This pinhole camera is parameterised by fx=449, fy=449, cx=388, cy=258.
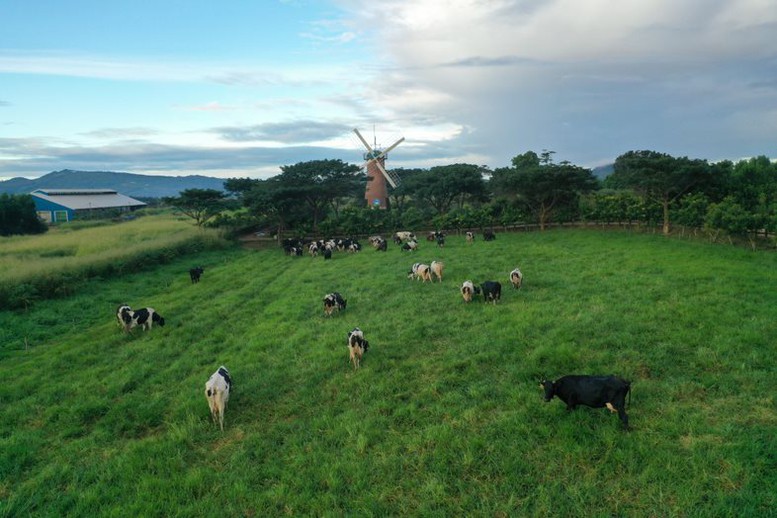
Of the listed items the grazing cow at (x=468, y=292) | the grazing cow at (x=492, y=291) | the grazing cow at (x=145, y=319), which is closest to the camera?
the grazing cow at (x=145, y=319)

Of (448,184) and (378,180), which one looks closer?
(448,184)

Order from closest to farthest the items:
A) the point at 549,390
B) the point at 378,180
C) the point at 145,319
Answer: the point at 549,390 → the point at 145,319 → the point at 378,180

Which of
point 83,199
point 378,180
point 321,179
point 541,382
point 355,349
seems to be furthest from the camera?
point 83,199

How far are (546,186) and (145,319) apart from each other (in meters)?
30.6

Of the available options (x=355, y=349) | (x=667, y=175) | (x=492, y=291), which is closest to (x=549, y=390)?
(x=355, y=349)

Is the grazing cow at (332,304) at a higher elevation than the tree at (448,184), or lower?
lower

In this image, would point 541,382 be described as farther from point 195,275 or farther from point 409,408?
point 195,275

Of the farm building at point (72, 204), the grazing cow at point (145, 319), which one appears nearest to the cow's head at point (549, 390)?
the grazing cow at point (145, 319)

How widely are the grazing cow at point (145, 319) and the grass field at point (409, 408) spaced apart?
1.64 ft

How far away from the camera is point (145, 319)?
1422cm

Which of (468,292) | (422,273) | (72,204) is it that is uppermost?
(72,204)

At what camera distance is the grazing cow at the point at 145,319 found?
14078 mm

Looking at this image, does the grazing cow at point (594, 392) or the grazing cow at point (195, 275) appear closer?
the grazing cow at point (594, 392)

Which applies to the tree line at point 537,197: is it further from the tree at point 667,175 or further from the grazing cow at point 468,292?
the grazing cow at point 468,292
